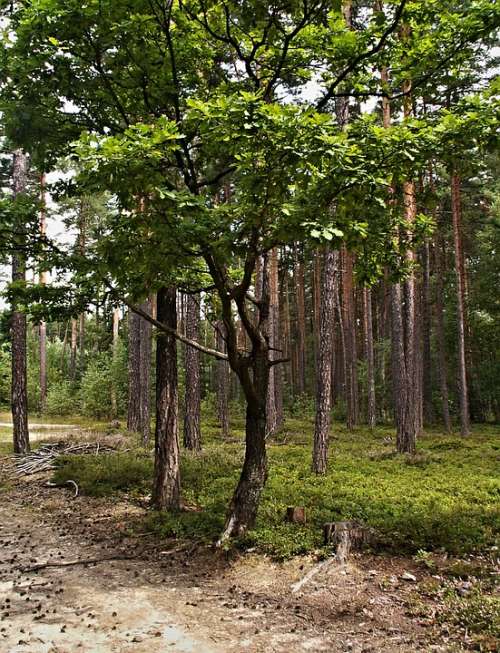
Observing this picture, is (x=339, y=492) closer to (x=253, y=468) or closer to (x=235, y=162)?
(x=253, y=468)

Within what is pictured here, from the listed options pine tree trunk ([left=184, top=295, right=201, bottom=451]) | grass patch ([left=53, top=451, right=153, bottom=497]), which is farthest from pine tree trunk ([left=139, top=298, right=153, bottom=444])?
grass patch ([left=53, top=451, right=153, bottom=497])

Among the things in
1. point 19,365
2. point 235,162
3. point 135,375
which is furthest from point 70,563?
point 135,375

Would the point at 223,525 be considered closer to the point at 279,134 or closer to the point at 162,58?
the point at 279,134

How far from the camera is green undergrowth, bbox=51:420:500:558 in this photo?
22.2 feet

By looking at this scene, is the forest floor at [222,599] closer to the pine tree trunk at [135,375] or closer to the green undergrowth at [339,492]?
the green undergrowth at [339,492]

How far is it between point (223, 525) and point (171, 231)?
434 centimetres

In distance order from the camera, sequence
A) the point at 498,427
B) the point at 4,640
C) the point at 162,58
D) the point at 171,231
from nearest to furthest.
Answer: the point at 4,640 < the point at 171,231 < the point at 162,58 < the point at 498,427

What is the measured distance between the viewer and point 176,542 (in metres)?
7.14

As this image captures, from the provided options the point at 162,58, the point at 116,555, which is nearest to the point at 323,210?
the point at 162,58

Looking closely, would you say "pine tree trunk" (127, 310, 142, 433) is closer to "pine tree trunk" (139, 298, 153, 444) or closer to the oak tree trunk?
"pine tree trunk" (139, 298, 153, 444)

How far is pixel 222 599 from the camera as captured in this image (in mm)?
5480

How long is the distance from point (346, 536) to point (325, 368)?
5162 mm

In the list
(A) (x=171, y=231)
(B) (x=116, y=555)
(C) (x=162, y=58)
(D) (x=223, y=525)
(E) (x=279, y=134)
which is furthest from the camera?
(D) (x=223, y=525)

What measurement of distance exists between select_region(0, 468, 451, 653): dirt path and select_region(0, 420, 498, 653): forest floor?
0.5 inches
